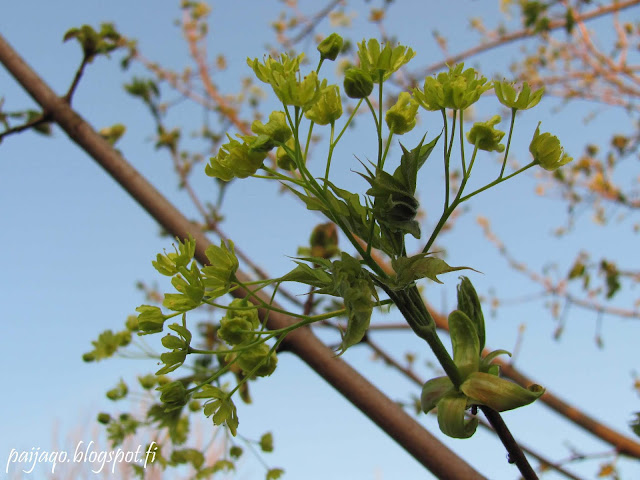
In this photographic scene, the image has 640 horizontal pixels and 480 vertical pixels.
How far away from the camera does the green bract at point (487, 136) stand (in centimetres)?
74

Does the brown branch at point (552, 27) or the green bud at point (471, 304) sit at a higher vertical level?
the brown branch at point (552, 27)

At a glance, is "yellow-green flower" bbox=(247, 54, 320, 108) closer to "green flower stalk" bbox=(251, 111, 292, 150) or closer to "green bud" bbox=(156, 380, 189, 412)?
"green flower stalk" bbox=(251, 111, 292, 150)

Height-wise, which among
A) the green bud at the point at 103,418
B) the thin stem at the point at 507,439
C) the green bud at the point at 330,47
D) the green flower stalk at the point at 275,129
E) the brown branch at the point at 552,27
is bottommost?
the thin stem at the point at 507,439

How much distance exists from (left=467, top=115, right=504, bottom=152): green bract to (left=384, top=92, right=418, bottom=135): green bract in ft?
0.27

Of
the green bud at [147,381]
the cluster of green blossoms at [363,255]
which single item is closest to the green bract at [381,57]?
the cluster of green blossoms at [363,255]

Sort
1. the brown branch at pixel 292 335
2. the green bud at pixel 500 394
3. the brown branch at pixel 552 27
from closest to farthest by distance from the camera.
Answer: the green bud at pixel 500 394 < the brown branch at pixel 292 335 < the brown branch at pixel 552 27

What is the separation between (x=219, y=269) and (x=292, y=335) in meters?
0.54

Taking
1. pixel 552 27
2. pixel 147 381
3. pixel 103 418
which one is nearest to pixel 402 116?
pixel 147 381

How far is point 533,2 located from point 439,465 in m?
2.64

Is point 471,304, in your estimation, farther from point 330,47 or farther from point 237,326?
point 330,47

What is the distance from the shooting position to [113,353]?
146cm

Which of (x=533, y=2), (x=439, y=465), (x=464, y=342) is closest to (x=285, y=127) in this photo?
(x=464, y=342)

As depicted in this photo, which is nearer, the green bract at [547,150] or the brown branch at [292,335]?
the green bract at [547,150]

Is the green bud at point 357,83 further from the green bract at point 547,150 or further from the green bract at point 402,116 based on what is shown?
the green bract at point 547,150
